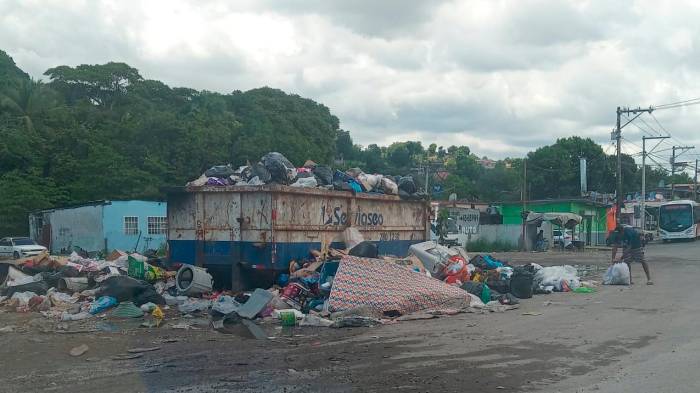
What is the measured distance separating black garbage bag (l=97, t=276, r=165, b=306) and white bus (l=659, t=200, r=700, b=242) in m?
42.6

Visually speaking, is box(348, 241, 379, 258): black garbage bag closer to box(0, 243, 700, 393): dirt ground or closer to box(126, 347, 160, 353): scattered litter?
box(0, 243, 700, 393): dirt ground

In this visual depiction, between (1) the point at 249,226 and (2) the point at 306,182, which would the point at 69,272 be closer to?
(1) the point at 249,226

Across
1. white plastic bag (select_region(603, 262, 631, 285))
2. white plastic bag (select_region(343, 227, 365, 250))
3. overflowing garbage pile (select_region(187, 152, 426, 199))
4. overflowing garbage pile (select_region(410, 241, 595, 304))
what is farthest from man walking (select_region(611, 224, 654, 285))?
white plastic bag (select_region(343, 227, 365, 250))

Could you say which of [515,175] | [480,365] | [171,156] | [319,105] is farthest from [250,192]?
[515,175]

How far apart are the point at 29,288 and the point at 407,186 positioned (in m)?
8.21

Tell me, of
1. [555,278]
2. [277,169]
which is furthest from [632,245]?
[277,169]

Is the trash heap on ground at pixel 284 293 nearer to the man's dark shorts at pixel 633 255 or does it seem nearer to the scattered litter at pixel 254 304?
the scattered litter at pixel 254 304

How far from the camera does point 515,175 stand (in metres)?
67.9

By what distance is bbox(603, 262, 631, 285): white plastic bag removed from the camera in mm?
16078

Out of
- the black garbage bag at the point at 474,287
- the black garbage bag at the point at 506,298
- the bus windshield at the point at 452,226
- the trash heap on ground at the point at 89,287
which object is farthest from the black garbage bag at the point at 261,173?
the bus windshield at the point at 452,226

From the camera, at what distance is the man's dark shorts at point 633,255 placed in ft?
52.5

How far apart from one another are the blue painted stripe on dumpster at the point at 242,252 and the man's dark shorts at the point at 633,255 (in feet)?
26.5

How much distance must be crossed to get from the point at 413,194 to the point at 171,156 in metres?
26.7

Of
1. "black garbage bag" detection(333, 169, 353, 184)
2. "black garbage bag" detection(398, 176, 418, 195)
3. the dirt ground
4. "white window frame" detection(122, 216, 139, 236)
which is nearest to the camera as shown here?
the dirt ground
